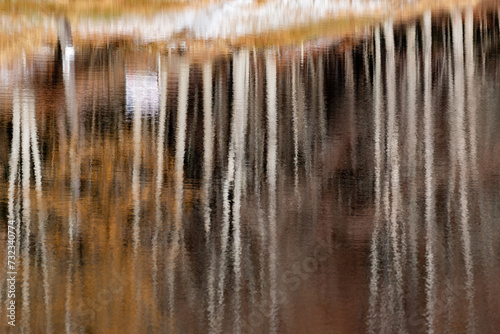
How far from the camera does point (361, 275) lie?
8.71m

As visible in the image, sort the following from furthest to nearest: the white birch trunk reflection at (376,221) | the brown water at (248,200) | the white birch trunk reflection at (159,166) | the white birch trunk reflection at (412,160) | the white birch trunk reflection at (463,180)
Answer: the white birch trunk reflection at (159,166)
the white birch trunk reflection at (412,160)
the white birch trunk reflection at (463,180)
the brown water at (248,200)
the white birch trunk reflection at (376,221)

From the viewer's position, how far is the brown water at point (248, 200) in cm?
797

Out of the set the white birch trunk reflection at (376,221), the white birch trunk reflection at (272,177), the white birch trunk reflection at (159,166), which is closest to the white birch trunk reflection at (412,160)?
the white birch trunk reflection at (376,221)

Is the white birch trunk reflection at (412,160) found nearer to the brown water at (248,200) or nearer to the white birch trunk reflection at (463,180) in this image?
the brown water at (248,200)

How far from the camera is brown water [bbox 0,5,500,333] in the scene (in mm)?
7969

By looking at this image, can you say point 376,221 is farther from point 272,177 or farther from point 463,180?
point 272,177

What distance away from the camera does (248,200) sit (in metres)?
11.2

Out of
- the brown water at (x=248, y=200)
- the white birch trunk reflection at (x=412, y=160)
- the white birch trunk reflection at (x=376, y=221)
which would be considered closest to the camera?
the white birch trunk reflection at (x=376, y=221)

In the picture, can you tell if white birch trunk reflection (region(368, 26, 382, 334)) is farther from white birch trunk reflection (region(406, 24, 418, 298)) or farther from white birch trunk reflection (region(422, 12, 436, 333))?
white birch trunk reflection (region(422, 12, 436, 333))

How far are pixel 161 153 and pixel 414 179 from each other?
3.74 metres

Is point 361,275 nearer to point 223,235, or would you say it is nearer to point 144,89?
point 223,235

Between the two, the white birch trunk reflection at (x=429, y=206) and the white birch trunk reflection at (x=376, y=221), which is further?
the white birch trunk reflection at (x=429, y=206)

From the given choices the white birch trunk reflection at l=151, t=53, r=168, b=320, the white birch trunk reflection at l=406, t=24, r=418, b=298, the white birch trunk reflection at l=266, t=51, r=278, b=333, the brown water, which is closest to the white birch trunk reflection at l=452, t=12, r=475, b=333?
the brown water

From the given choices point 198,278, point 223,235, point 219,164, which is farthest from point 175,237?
point 219,164
